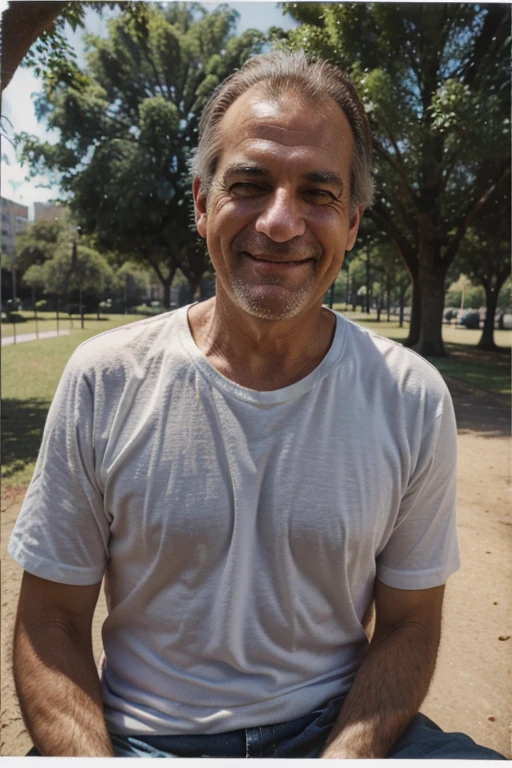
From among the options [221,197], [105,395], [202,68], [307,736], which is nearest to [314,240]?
[221,197]

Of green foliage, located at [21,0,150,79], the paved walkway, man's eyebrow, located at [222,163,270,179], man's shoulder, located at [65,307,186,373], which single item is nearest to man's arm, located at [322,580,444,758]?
man's shoulder, located at [65,307,186,373]

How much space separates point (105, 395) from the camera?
148 centimetres

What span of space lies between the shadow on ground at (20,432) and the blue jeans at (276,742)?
5.23m

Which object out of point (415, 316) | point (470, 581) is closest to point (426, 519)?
point (470, 581)

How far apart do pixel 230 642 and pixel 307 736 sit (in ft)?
0.94

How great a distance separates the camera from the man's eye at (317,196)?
1.54 m

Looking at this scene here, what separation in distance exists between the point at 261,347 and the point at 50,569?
2.33ft

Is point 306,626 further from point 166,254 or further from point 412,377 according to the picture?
point 166,254

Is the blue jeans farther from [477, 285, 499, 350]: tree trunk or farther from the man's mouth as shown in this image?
[477, 285, 499, 350]: tree trunk

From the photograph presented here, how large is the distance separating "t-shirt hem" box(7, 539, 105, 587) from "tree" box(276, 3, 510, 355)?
733 centimetres

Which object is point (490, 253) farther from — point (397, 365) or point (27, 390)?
point (397, 365)

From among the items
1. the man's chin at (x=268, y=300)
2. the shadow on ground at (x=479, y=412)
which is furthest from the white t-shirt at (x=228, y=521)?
the shadow on ground at (x=479, y=412)

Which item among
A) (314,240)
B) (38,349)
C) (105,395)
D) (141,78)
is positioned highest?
(141,78)

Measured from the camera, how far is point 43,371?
45.6ft
